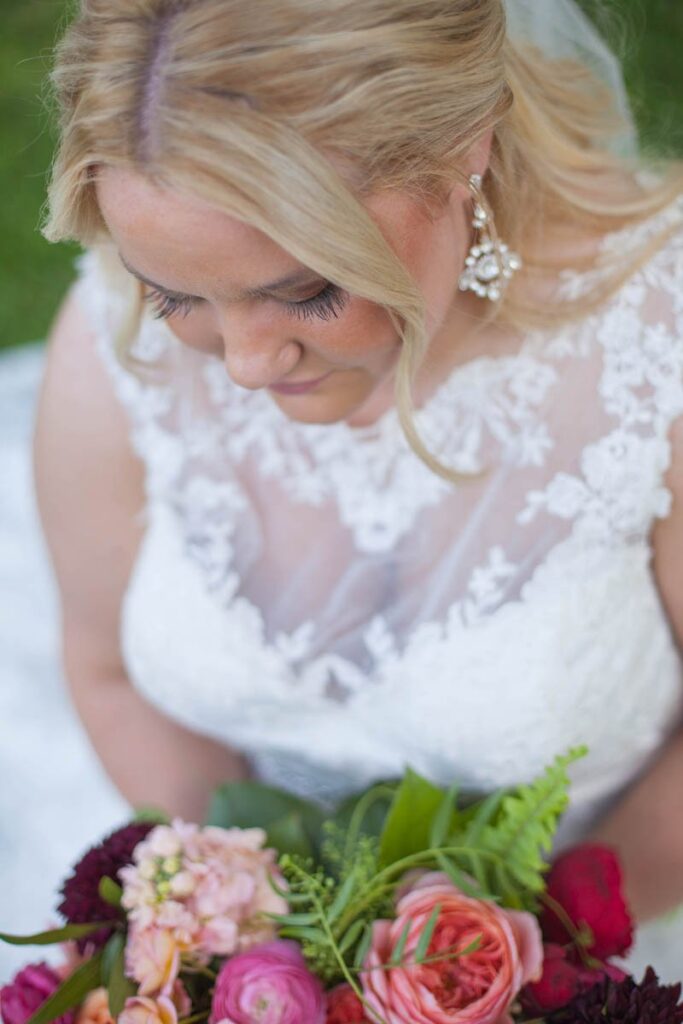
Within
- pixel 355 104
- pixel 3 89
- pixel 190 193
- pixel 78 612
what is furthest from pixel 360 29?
pixel 3 89

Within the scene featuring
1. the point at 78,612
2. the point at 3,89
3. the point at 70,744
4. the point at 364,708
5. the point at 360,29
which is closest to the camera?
the point at 360,29

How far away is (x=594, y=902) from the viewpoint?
51.1 inches

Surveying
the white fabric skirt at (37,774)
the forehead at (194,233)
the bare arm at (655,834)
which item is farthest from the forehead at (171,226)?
the white fabric skirt at (37,774)

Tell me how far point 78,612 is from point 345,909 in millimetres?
942

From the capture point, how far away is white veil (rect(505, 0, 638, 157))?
4.60ft

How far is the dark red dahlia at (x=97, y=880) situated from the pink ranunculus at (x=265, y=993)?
173mm

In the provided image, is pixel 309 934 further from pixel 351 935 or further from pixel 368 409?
pixel 368 409

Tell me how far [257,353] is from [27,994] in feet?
2.31

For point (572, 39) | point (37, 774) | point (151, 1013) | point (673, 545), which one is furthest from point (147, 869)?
point (572, 39)

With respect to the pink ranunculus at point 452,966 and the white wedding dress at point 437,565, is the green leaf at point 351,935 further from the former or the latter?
the white wedding dress at point 437,565

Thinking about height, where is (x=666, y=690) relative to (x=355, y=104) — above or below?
below

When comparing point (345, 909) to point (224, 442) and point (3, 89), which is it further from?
point (3, 89)

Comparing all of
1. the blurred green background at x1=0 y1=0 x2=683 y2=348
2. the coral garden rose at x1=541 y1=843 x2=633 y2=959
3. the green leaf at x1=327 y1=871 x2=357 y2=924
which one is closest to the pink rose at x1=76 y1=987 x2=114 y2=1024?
the green leaf at x1=327 y1=871 x2=357 y2=924

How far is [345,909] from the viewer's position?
3.92ft
